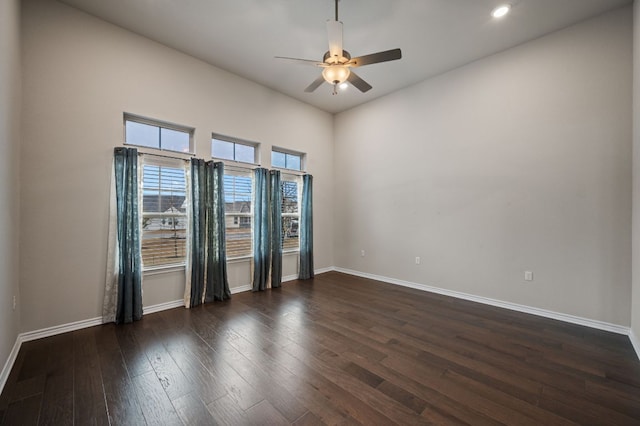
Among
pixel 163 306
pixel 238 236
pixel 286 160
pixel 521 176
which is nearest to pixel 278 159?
pixel 286 160

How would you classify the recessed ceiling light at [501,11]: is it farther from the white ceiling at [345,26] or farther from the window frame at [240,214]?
the window frame at [240,214]

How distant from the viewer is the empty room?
1.94 meters

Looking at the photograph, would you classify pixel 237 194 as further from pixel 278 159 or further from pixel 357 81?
pixel 357 81

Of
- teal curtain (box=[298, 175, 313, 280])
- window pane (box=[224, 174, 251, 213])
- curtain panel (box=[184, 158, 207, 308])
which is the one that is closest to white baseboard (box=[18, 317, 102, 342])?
curtain panel (box=[184, 158, 207, 308])

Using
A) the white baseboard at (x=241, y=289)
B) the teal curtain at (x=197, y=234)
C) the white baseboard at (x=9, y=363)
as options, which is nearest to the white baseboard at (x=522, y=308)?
the white baseboard at (x=241, y=289)

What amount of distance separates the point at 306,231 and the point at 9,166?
12.8ft

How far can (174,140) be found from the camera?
12.1ft

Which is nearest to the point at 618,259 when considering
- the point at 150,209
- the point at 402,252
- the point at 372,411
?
the point at 402,252

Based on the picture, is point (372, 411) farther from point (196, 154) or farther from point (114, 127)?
point (114, 127)

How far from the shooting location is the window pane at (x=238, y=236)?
4.19 m

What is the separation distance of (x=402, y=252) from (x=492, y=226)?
151 centimetres

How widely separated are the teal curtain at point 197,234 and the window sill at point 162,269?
0.17 meters

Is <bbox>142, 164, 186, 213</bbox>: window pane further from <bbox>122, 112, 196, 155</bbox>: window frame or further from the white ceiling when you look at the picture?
the white ceiling

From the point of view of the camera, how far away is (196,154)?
3.77 meters
